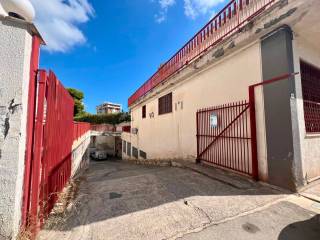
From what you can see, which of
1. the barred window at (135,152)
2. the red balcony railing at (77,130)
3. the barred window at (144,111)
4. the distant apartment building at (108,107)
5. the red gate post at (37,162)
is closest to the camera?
the red gate post at (37,162)

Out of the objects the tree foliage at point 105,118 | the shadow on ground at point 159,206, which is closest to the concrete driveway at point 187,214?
the shadow on ground at point 159,206

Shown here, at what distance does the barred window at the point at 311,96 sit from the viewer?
425 cm

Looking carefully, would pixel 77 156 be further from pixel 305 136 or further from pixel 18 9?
pixel 305 136

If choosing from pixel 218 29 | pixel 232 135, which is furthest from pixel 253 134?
pixel 218 29

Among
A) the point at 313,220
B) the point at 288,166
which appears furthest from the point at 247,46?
the point at 313,220

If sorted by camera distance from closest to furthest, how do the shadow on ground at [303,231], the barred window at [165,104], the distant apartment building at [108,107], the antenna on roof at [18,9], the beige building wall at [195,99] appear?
1. the antenna on roof at [18,9]
2. the shadow on ground at [303,231]
3. the beige building wall at [195,99]
4. the barred window at [165,104]
5. the distant apartment building at [108,107]

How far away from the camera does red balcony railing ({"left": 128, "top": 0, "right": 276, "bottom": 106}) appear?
177 inches

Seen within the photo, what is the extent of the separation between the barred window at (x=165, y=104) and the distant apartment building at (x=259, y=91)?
2.09 meters

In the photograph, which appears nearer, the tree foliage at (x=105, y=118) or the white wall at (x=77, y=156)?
the white wall at (x=77, y=156)

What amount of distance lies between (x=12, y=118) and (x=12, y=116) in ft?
0.07

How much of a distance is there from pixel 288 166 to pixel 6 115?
485 centimetres

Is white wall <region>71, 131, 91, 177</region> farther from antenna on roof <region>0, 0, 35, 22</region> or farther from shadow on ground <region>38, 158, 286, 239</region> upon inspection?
antenna on roof <region>0, 0, 35, 22</region>

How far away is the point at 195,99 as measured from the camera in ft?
22.6

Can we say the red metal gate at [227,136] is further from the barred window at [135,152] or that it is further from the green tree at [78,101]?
the green tree at [78,101]
